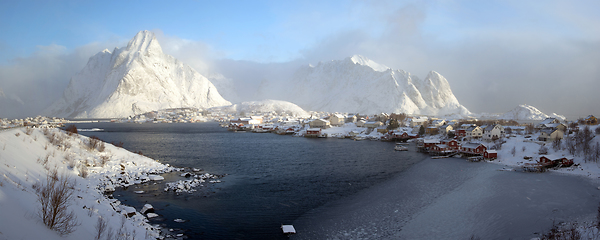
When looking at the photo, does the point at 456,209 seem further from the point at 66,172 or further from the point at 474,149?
the point at 474,149

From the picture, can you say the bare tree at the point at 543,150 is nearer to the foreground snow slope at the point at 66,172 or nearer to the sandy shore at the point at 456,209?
the sandy shore at the point at 456,209

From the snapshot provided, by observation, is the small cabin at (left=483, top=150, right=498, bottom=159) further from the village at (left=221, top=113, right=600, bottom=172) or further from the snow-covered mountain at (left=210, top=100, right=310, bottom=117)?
the snow-covered mountain at (left=210, top=100, right=310, bottom=117)

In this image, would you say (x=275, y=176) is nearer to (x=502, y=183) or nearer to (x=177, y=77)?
(x=502, y=183)

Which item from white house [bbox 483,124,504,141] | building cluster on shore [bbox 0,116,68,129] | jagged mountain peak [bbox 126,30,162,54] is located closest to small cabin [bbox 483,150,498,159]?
white house [bbox 483,124,504,141]

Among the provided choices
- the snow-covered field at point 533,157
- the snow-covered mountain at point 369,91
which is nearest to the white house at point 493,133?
the snow-covered field at point 533,157

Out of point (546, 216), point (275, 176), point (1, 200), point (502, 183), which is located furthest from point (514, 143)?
point (1, 200)

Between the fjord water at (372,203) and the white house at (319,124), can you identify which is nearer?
the fjord water at (372,203)

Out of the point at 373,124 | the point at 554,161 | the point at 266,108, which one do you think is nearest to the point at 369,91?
the point at 266,108
